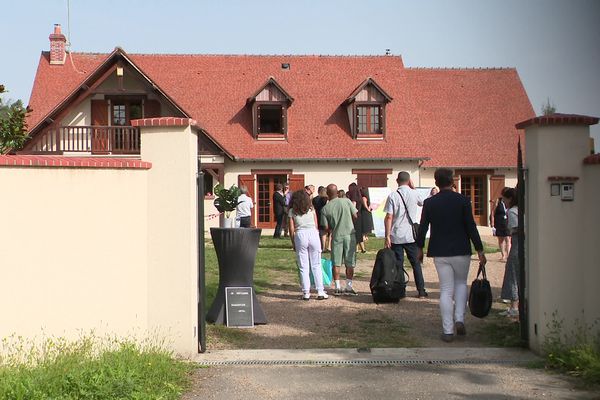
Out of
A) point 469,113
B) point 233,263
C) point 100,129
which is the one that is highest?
point 469,113

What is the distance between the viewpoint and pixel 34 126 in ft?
101

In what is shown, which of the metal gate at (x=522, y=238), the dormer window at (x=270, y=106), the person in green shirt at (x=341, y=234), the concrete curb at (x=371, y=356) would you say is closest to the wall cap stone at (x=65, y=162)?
the concrete curb at (x=371, y=356)

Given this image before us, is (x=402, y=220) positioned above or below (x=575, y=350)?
above

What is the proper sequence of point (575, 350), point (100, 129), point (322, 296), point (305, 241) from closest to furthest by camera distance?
Answer: point (575, 350) < point (305, 241) < point (322, 296) < point (100, 129)

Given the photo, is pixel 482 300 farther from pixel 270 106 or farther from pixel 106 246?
pixel 270 106

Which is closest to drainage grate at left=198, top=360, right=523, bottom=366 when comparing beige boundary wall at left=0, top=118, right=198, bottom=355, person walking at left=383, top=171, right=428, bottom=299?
beige boundary wall at left=0, top=118, right=198, bottom=355

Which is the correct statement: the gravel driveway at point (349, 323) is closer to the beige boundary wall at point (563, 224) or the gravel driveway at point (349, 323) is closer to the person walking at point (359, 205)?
the beige boundary wall at point (563, 224)

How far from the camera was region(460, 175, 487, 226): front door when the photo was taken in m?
35.5

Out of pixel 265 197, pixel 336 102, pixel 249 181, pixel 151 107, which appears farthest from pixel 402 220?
pixel 336 102

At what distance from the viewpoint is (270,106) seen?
113 feet

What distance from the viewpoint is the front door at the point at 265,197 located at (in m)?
33.6

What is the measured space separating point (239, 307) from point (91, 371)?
3.64 m

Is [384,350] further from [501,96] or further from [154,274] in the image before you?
[501,96]

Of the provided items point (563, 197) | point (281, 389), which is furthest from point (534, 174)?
point (281, 389)
